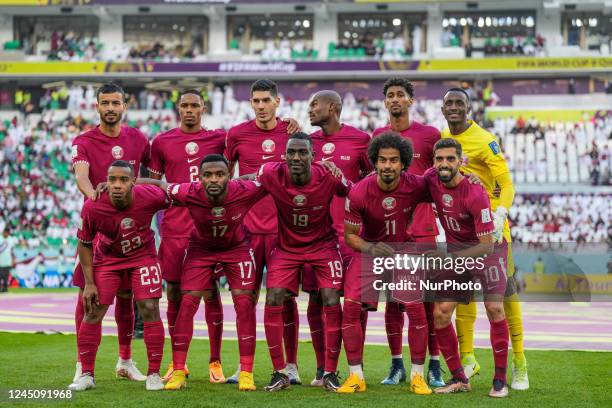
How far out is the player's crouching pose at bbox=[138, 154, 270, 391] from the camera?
7832 millimetres

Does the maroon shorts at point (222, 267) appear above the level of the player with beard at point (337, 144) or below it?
below

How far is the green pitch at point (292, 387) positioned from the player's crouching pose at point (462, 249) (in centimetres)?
40

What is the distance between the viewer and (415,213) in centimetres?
853

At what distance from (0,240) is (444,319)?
886 inches

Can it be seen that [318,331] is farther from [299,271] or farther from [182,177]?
[182,177]

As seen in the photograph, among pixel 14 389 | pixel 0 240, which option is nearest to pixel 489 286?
pixel 14 389

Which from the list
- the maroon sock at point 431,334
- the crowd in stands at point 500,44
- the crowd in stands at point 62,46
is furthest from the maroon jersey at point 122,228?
the crowd in stands at point 62,46

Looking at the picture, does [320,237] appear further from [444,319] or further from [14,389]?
[14,389]

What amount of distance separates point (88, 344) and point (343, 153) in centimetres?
292

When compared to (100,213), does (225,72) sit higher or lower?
higher

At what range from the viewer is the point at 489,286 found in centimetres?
782

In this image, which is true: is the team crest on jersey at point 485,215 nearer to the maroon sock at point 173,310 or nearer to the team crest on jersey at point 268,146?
the team crest on jersey at point 268,146

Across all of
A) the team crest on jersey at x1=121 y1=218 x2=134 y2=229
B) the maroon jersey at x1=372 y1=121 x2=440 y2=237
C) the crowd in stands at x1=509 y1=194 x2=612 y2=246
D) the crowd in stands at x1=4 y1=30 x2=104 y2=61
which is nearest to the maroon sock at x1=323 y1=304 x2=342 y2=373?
the maroon jersey at x1=372 y1=121 x2=440 y2=237

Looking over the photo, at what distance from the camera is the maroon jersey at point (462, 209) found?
25.0 ft
